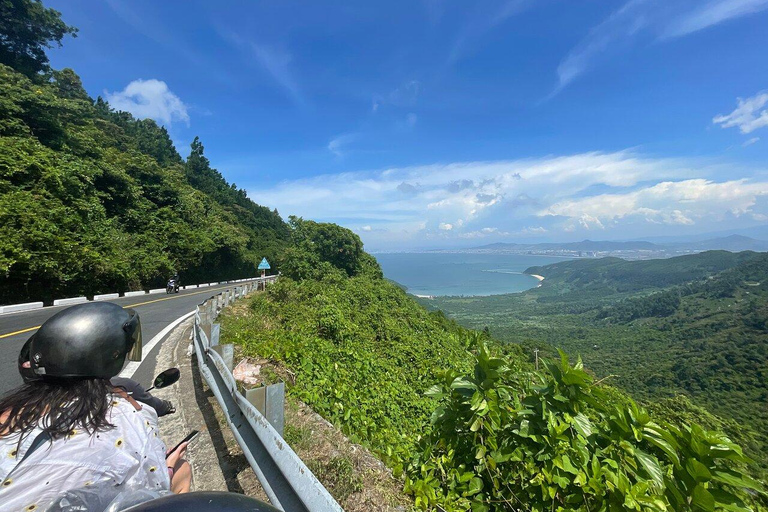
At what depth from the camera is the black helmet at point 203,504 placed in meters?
1.10

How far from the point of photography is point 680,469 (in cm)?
159

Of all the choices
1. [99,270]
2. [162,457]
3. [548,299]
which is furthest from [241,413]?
[548,299]

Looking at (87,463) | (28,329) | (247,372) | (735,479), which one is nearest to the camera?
(87,463)

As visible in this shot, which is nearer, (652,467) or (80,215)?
(652,467)

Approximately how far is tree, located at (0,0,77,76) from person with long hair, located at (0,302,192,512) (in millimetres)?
46159

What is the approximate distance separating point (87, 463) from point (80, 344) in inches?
22.4

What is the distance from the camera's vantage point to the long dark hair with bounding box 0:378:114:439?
1.40 m

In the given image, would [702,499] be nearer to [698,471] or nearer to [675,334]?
[698,471]

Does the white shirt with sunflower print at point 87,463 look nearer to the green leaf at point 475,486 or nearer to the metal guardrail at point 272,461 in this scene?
the metal guardrail at point 272,461

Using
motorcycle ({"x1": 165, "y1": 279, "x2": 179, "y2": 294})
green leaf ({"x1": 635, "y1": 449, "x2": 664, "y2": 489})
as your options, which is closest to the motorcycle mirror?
green leaf ({"x1": 635, "y1": 449, "x2": 664, "y2": 489})

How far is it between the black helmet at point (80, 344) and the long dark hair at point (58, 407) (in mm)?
56

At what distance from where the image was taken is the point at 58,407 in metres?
1.44

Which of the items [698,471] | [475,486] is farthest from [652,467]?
[475,486]

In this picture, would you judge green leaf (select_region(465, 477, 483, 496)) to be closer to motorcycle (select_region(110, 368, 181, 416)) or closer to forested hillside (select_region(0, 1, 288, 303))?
motorcycle (select_region(110, 368, 181, 416))
